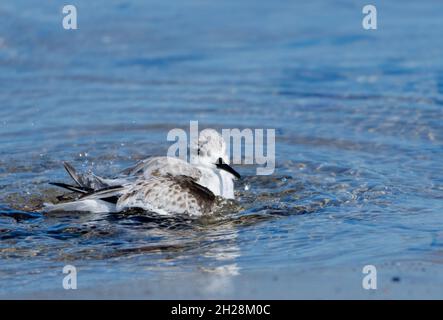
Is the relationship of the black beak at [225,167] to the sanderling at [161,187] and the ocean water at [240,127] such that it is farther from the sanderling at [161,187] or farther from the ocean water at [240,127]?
the ocean water at [240,127]

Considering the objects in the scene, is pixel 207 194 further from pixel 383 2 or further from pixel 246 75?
pixel 383 2

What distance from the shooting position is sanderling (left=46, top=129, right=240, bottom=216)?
7227 mm

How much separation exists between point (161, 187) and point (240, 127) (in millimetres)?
2232

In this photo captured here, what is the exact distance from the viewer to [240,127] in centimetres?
934

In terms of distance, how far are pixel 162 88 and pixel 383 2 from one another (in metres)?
4.11

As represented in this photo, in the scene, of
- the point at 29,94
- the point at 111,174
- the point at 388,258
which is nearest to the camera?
the point at 388,258

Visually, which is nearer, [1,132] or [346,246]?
[346,246]

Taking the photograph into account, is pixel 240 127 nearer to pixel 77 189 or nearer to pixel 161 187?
pixel 161 187

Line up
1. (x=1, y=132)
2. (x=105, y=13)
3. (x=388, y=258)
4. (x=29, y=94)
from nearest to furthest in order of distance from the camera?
(x=388, y=258) → (x=1, y=132) → (x=29, y=94) → (x=105, y=13)

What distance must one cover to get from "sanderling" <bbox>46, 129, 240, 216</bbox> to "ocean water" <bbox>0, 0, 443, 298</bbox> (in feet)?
0.42

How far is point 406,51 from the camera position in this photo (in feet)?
37.5

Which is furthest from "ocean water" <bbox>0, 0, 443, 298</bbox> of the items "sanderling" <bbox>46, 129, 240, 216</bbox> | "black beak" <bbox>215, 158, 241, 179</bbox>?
"black beak" <bbox>215, 158, 241, 179</bbox>
